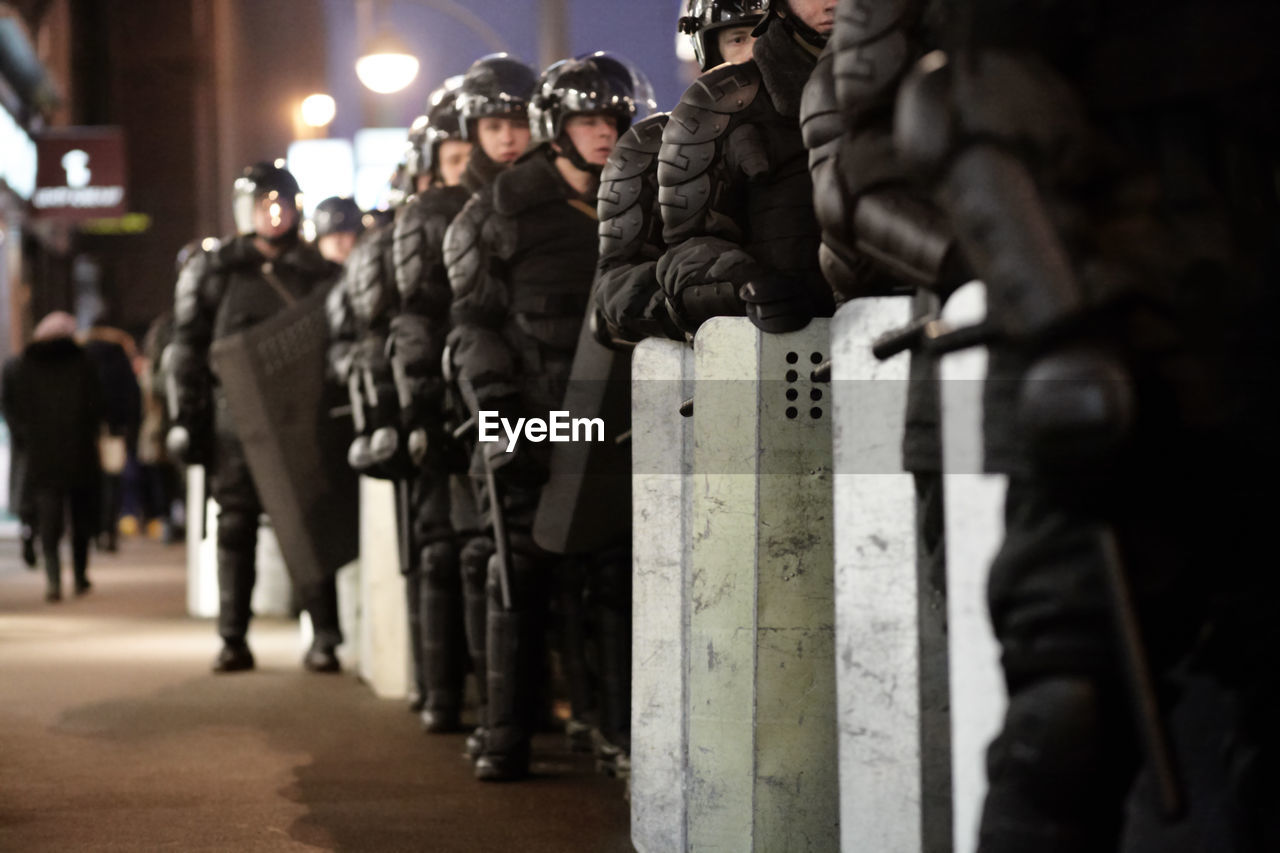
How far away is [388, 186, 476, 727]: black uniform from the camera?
727 cm

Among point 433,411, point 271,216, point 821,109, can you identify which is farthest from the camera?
point 271,216

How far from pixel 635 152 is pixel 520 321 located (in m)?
0.98

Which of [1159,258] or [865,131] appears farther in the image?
[865,131]

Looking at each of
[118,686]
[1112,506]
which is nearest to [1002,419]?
[1112,506]

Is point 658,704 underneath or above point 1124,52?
underneath

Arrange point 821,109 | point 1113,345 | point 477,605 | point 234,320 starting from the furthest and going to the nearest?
point 234,320
point 477,605
point 821,109
point 1113,345

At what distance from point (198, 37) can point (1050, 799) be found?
3489 centimetres

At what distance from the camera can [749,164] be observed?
4895 millimetres

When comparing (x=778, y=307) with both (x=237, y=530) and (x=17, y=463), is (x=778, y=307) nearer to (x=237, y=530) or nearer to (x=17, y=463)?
(x=237, y=530)

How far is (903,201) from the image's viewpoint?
3182 mm

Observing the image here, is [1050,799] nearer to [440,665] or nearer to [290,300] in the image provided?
[440,665]

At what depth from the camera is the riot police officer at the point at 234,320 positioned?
31.0 feet

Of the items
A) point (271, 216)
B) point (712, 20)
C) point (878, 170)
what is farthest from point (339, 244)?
point (878, 170)

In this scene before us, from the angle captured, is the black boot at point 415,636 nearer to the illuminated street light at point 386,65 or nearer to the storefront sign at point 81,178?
the illuminated street light at point 386,65
